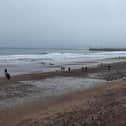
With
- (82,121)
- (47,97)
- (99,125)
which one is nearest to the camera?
(99,125)

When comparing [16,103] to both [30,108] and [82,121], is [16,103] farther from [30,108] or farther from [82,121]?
[82,121]

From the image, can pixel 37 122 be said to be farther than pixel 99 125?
Yes

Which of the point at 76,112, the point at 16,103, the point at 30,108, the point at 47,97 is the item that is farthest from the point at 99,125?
the point at 47,97

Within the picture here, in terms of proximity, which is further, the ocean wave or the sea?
the ocean wave

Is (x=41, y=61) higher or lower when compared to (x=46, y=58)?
higher

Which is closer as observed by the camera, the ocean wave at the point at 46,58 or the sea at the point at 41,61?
the sea at the point at 41,61

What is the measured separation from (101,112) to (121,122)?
1.46 metres

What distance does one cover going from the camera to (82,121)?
27.1 ft

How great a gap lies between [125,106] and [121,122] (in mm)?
1984

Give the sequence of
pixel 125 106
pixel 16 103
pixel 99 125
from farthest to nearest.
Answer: pixel 16 103, pixel 125 106, pixel 99 125

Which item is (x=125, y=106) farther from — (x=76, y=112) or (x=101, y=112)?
(x=76, y=112)

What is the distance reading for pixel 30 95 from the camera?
15.7 meters

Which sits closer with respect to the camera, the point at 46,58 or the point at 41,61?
the point at 41,61

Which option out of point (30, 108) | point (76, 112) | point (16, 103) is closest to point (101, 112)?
point (76, 112)
